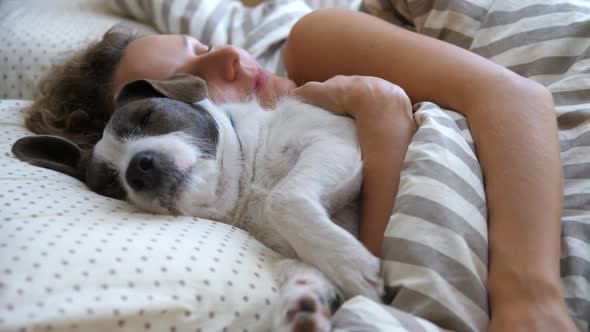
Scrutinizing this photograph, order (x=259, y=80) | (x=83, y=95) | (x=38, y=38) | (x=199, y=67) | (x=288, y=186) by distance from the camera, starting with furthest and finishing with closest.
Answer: (x=38, y=38) → (x=83, y=95) → (x=259, y=80) → (x=199, y=67) → (x=288, y=186)

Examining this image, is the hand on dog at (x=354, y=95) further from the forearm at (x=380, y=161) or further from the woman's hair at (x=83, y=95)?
the woman's hair at (x=83, y=95)

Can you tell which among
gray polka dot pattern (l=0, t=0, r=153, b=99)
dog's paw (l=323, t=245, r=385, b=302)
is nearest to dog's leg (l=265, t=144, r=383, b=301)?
dog's paw (l=323, t=245, r=385, b=302)

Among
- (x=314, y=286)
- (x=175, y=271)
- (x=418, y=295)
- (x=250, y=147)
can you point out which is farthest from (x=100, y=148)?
(x=418, y=295)

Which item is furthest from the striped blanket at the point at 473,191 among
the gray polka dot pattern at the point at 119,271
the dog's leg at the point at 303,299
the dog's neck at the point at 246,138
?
the dog's neck at the point at 246,138

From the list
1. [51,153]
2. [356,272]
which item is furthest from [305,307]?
[51,153]

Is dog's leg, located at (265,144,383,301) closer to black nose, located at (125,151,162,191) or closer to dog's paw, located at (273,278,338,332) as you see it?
dog's paw, located at (273,278,338,332)

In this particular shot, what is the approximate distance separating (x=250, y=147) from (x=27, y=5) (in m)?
1.82

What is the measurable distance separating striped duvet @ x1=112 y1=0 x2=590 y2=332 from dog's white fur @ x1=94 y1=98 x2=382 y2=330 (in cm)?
9

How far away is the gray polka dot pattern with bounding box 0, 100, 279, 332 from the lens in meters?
0.79

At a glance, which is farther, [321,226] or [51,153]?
[51,153]

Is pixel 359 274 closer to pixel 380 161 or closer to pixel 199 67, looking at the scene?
pixel 380 161

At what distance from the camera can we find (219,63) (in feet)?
5.35

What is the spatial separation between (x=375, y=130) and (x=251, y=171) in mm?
332

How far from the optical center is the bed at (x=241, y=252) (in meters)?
0.82
